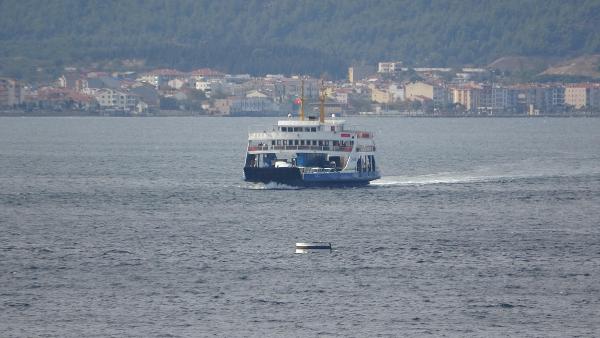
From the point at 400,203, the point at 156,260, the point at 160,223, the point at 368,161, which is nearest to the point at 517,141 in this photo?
the point at 368,161

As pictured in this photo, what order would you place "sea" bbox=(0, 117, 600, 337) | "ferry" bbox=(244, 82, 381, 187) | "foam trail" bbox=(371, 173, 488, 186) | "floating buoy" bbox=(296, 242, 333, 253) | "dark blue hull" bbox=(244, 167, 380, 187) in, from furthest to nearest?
"foam trail" bbox=(371, 173, 488, 186), "ferry" bbox=(244, 82, 381, 187), "dark blue hull" bbox=(244, 167, 380, 187), "floating buoy" bbox=(296, 242, 333, 253), "sea" bbox=(0, 117, 600, 337)

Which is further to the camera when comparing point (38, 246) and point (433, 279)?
point (38, 246)

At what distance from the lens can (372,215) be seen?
6612cm

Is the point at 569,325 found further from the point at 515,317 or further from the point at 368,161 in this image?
the point at 368,161

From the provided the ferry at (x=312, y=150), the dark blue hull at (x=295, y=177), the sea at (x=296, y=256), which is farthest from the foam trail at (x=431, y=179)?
the dark blue hull at (x=295, y=177)

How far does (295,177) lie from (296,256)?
80.9 feet

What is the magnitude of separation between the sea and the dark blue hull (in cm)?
43

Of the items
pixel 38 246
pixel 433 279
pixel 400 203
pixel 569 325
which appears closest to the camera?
pixel 569 325

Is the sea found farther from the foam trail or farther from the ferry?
the ferry

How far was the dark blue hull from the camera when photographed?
77.2 metres

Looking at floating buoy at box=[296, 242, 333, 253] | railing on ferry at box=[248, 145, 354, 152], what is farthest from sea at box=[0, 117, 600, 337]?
railing on ferry at box=[248, 145, 354, 152]

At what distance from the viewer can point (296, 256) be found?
52.8 meters

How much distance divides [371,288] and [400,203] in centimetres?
2586

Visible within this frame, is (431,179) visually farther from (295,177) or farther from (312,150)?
(295,177)
